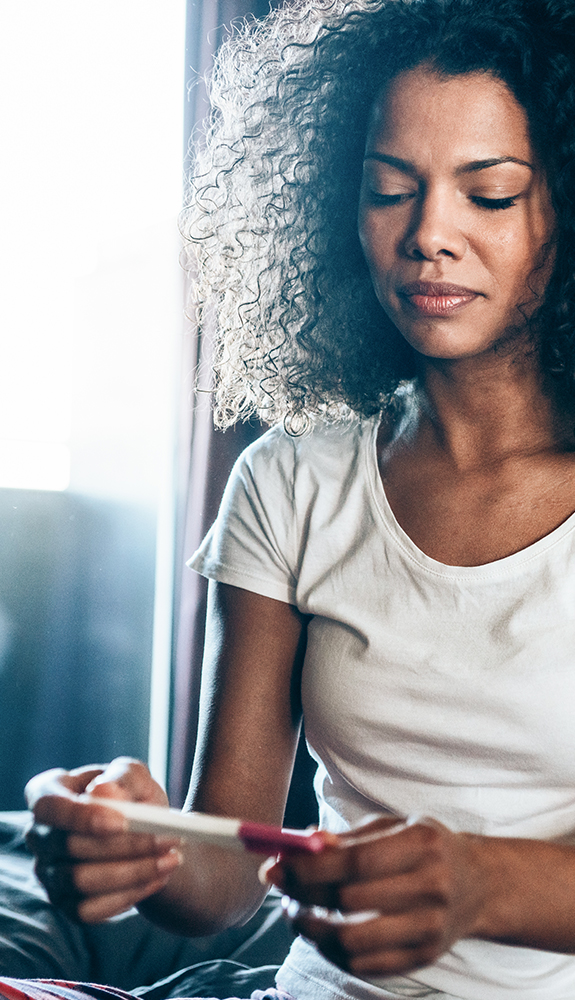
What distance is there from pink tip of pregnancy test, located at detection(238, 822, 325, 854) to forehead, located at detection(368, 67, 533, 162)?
601 mm

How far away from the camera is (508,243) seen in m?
0.88

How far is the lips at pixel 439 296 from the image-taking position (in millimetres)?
886

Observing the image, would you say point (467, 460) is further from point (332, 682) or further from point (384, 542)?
point (332, 682)

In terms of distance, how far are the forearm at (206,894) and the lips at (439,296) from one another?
0.55 m

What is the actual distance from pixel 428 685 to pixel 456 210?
1.42 feet

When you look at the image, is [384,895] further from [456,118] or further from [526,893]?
[456,118]

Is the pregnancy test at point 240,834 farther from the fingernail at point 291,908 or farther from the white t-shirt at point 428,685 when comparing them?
the white t-shirt at point 428,685

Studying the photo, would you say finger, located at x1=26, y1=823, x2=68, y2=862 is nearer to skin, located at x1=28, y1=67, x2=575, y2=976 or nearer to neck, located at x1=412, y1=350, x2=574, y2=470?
skin, located at x1=28, y1=67, x2=575, y2=976

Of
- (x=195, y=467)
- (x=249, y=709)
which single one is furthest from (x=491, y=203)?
(x=195, y=467)

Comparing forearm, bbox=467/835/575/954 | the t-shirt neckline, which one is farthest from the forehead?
forearm, bbox=467/835/575/954

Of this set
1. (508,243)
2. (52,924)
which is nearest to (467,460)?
(508,243)

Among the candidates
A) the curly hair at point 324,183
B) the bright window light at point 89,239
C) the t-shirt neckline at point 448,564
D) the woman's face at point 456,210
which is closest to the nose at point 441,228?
the woman's face at point 456,210

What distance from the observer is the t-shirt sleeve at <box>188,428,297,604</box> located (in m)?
1.03

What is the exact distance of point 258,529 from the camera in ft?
3.44
